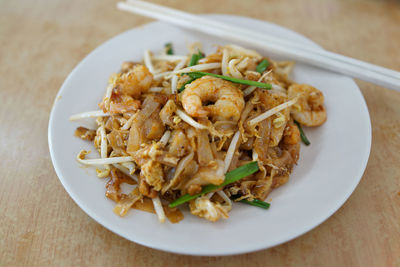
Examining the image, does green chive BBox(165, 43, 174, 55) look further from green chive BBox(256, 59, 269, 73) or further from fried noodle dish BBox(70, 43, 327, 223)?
green chive BBox(256, 59, 269, 73)

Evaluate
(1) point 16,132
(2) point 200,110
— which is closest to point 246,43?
(2) point 200,110

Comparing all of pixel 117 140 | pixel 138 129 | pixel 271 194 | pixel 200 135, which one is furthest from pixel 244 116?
pixel 117 140

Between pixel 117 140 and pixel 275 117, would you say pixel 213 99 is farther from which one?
pixel 117 140

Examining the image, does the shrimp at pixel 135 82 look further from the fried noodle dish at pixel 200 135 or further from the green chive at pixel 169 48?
the green chive at pixel 169 48

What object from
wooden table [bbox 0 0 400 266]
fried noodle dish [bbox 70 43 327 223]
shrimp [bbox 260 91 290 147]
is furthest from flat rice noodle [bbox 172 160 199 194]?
shrimp [bbox 260 91 290 147]

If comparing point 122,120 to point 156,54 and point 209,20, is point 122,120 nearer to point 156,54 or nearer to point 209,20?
point 156,54

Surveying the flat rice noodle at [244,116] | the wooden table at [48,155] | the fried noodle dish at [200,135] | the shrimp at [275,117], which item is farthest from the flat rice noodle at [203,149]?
the wooden table at [48,155]

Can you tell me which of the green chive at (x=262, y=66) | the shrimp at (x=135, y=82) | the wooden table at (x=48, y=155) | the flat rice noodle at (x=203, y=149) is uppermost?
the shrimp at (x=135, y=82)
